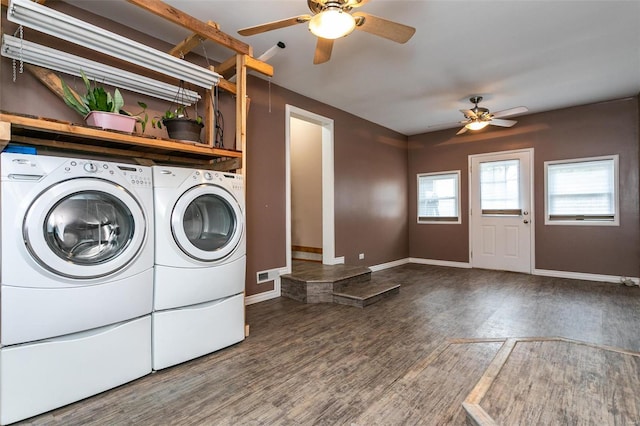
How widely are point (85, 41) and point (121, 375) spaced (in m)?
2.15

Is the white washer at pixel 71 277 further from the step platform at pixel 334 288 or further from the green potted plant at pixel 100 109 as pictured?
the step platform at pixel 334 288

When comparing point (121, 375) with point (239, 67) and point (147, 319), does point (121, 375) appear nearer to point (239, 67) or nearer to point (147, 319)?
point (147, 319)

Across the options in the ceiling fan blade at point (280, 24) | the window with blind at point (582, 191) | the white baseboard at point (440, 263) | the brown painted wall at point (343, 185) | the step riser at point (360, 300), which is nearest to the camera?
the ceiling fan blade at point (280, 24)

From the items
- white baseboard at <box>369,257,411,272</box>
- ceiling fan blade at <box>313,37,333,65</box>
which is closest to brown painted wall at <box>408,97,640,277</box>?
white baseboard at <box>369,257,411,272</box>

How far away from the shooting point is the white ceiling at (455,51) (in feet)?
8.33

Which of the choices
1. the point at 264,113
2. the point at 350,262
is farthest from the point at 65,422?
the point at 350,262

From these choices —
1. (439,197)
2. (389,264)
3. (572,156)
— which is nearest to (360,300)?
(389,264)

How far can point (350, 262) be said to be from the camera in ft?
17.0

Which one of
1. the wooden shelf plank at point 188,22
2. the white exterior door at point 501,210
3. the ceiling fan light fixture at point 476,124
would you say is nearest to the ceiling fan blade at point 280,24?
the wooden shelf plank at point 188,22

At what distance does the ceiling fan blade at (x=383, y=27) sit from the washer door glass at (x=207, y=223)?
1.52 m

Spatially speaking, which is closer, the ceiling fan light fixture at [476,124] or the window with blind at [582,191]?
the ceiling fan light fixture at [476,124]

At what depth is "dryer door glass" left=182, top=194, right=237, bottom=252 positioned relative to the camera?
7.74ft

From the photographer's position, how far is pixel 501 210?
5613 millimetres

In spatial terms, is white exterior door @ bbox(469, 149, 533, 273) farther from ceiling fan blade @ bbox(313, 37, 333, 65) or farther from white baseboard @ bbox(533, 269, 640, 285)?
ceiling fan blade @ bbox(313, 37, 333, 65)
